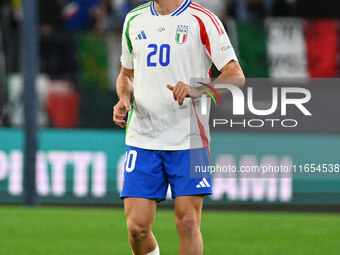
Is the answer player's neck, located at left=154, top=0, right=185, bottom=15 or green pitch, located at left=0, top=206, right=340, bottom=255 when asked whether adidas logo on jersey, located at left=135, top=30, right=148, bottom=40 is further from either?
green pitch, located at left=0, top=206, right=340, bottom=255

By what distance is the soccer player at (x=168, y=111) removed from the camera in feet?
19.3

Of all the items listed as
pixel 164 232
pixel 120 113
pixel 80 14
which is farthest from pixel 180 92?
pixel 80 14

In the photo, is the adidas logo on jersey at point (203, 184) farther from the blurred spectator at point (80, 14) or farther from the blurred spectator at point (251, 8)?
the blurred spectator at point (251, 8)

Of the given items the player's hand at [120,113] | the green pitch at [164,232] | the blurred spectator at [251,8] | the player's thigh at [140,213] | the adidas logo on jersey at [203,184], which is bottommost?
the green pitch at [164,232]

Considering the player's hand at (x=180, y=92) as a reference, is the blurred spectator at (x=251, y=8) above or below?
above

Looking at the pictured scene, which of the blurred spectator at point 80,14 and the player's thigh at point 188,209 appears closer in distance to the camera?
the player's thigh at point 188,209

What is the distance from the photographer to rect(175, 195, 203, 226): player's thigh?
19.2 ft

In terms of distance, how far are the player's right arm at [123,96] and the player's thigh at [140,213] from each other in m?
0.52

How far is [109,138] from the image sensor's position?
11328mm

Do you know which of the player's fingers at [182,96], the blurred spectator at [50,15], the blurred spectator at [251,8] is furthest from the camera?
the blurred spectator at [251,8]

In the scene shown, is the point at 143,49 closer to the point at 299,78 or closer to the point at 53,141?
the point at 53,141

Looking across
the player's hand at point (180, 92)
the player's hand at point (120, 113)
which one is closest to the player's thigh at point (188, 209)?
the player's hand at point (120, 113)

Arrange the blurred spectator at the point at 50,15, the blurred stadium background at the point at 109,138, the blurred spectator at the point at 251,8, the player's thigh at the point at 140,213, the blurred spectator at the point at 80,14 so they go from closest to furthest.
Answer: the player's thigh at the point at 140,213 → the blurred stadium background at the point at 109,138 → the blurred spectator at the point at 50,15 → the blurred spectator at the point at 80,14 → the blurred spectator at the point at 251,8

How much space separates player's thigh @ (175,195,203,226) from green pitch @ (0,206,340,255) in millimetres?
2020
